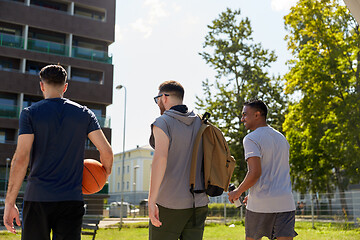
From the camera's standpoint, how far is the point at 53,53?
4053cm

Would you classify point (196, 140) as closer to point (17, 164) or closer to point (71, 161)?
point (71, 161)

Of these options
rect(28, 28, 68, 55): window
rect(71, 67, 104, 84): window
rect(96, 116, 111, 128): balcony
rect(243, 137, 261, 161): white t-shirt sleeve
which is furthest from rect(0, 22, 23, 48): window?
rect(243, 137, 261, 161): white t-shirt sleeve

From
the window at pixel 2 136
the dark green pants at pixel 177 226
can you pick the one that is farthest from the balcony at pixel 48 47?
the dark green pants at pixel 177 226

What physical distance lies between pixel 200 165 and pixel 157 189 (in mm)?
522

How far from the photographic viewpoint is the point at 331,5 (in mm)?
24750

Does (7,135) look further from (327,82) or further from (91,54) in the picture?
(327,82)

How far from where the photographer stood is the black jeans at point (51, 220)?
3.22 m

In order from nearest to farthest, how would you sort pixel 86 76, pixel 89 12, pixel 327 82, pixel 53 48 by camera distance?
pixel 327 82, pixel 53 48, pixel 86 76, pixel 89 12

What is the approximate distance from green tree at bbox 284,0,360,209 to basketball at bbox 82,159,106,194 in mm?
20928

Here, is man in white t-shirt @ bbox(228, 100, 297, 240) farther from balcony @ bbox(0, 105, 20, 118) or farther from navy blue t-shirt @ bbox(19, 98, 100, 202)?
balcony @ bbox(0, 105, 20, 118)

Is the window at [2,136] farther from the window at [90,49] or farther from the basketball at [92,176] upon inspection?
the basketball at [92,176]

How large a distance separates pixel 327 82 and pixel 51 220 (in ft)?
71.9

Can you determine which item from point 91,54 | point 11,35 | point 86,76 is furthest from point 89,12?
point 11,35

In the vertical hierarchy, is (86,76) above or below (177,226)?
above
